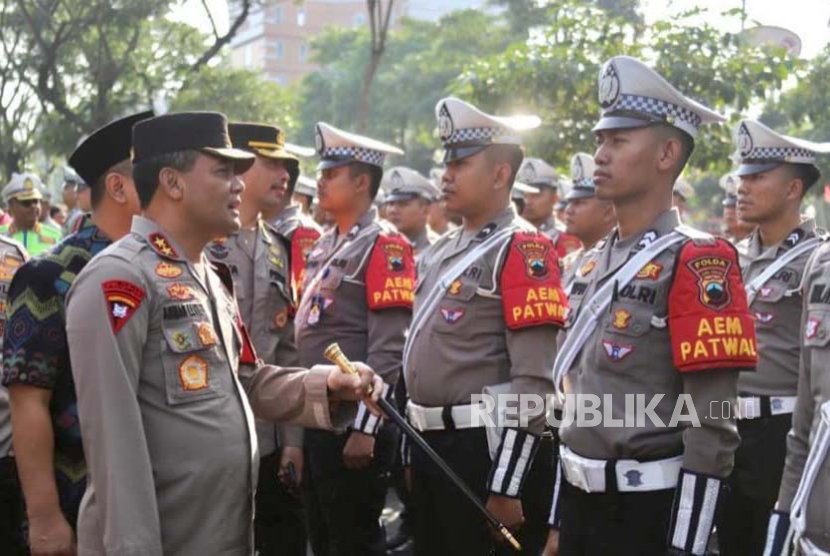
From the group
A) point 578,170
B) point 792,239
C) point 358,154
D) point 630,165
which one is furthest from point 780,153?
point 578,170

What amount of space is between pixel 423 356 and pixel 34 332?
1948 millimetres

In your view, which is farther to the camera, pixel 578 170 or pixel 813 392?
pixel 578 170

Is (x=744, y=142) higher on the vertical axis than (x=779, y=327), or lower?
higher

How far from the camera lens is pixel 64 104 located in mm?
19984

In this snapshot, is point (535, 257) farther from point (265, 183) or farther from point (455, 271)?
point (265, 183)

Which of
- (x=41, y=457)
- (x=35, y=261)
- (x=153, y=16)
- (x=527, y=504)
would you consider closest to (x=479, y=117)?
(x=527, y=504)

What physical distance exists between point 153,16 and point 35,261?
16.9 m

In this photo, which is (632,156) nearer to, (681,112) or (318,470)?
(681,112)

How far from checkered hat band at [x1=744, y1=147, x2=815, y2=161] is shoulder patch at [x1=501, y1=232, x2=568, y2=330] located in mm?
1510

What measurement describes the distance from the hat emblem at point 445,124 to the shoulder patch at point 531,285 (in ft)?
2.29

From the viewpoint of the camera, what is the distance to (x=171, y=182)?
11.4 ft

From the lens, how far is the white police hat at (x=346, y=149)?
20.1ft

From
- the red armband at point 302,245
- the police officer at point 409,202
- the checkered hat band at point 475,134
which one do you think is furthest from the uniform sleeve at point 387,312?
the police officer at point 409,202

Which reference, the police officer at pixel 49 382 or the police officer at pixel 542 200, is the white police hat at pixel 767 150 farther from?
the police officer at pixel 542 200
